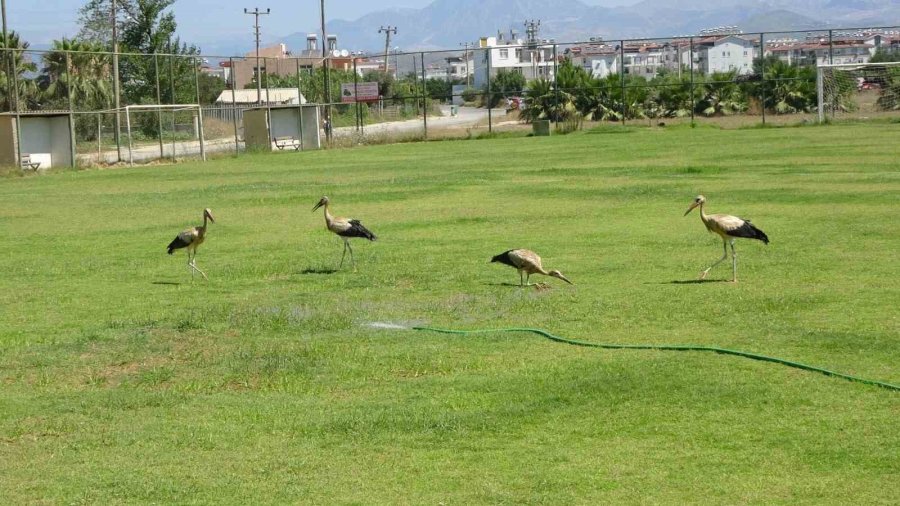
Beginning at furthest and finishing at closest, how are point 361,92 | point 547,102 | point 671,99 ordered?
1. point 547,102
2. point 671,99
3. point 361,92

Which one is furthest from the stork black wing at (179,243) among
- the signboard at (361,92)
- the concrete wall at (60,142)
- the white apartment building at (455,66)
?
the white apartment building at (455,66)

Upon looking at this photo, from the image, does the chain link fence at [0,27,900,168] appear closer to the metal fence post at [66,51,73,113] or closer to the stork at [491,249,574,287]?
the metal fence post at [66,51,73,113]

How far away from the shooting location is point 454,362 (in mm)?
10805

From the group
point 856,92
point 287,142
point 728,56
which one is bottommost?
point 287,142

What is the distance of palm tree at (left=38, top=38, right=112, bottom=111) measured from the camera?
43.9 metres

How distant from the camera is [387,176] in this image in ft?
109

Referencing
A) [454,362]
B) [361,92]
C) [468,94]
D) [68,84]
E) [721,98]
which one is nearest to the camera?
[454,362]

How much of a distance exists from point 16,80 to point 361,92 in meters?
20.0

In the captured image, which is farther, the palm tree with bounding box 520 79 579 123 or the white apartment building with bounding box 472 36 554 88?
the white apartment building with bounding box 472 36 554 88

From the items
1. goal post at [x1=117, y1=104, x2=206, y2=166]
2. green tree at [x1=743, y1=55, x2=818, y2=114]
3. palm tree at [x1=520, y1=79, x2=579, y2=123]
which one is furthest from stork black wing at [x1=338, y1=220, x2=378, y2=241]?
palm tree at [x1=520, y1=79, x2=579, y2=123]

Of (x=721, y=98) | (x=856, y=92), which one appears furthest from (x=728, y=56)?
(x=856, y=92)

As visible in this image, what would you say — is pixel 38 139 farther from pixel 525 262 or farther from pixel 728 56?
pixel 728 56

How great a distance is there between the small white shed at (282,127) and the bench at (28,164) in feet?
37.7

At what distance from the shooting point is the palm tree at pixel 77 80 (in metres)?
43.9
